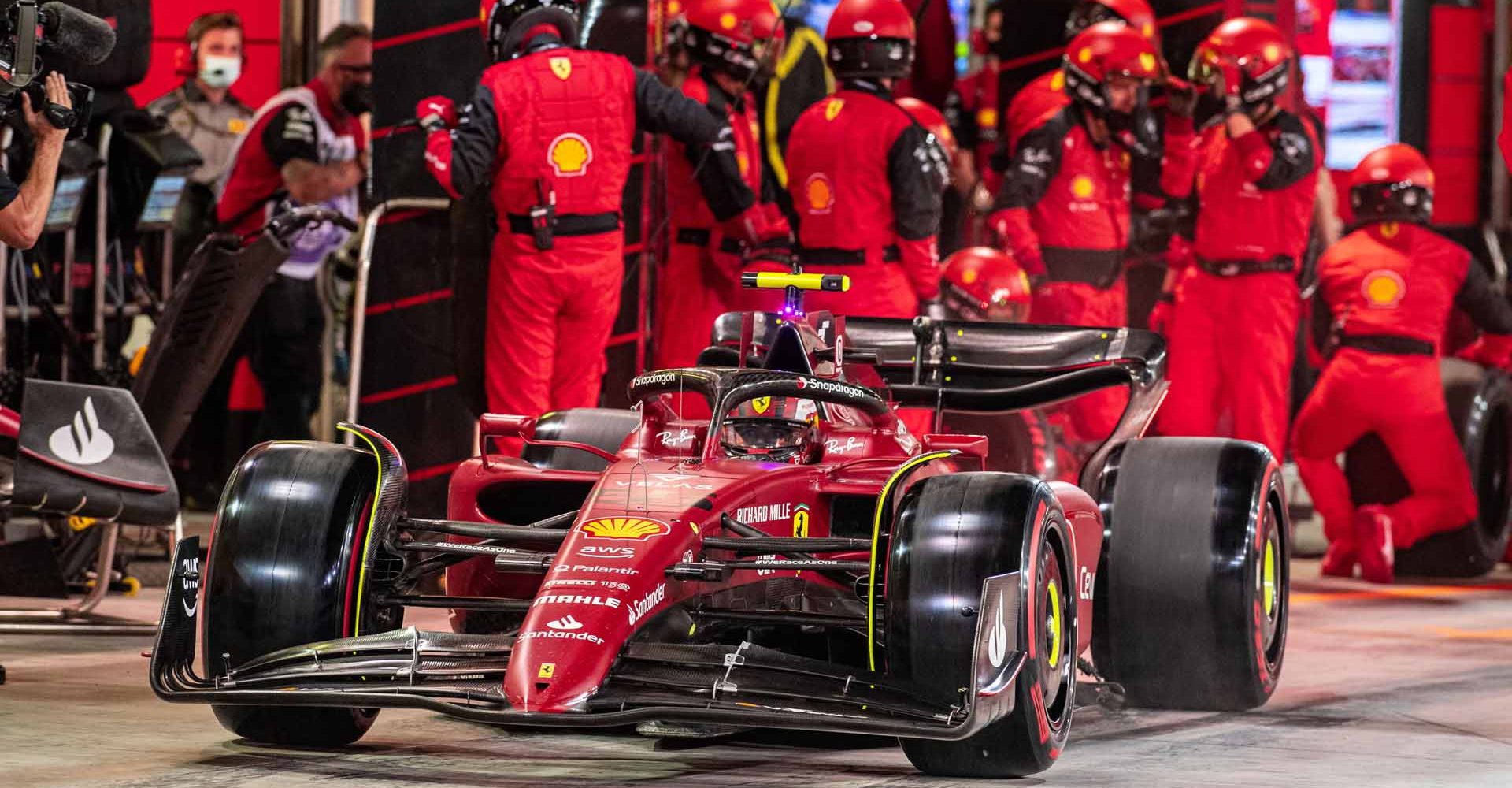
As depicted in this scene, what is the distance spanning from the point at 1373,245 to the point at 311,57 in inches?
256

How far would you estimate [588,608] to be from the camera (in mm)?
5719

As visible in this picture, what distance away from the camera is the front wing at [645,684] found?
5.48 meters

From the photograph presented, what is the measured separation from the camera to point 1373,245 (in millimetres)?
12852

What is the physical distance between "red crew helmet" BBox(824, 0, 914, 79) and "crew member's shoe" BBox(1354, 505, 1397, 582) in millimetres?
3572

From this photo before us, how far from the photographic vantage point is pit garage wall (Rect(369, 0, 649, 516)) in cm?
1109

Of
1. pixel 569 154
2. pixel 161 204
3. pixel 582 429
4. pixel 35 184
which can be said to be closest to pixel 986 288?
pixel 569 154

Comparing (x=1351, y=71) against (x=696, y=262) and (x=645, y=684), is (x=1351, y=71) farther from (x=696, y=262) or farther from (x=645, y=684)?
(x=645, y=684)

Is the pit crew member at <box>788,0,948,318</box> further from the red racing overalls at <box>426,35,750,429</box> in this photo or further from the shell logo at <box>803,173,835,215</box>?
the red racing overalls at <box>426,35,750,429</box>

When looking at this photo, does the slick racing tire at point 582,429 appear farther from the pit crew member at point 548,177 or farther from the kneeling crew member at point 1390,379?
the kneeling crew member at point 1390,379

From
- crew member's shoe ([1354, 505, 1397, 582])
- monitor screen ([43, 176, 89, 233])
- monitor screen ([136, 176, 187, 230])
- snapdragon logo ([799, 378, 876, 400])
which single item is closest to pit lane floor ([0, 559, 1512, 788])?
snapdragon logo ([799, 378, 876, 400])

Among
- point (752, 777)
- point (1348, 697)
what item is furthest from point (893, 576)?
point (1348, 697)

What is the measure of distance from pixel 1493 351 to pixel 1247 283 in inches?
59.9

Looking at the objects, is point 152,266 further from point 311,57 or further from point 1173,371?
point 1173,371

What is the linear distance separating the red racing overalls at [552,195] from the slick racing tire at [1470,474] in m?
4.84
